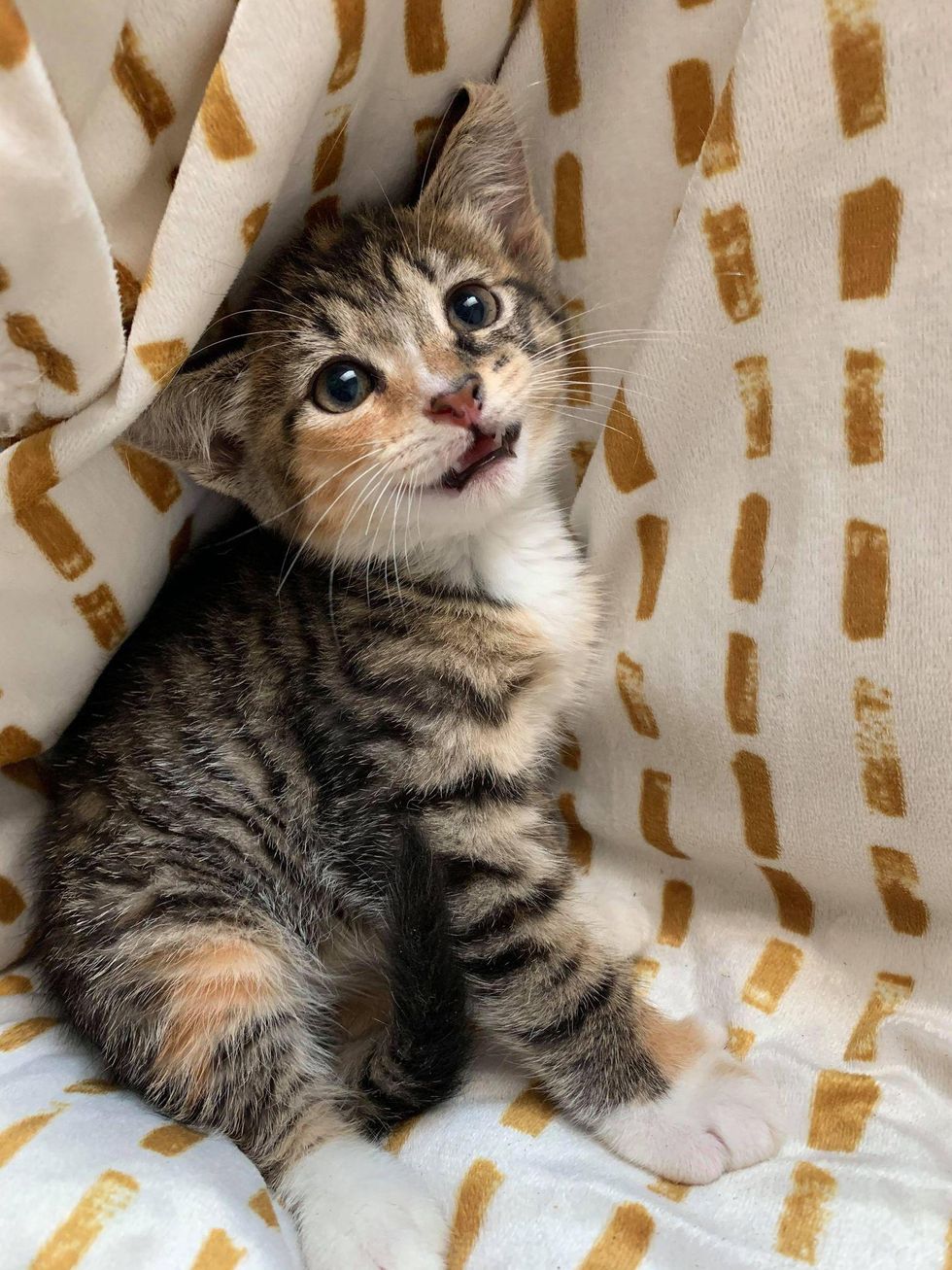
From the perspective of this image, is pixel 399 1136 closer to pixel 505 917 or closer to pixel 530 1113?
pixel 530 1113

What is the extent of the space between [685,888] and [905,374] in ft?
2.08

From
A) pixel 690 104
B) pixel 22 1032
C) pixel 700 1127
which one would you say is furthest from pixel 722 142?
pixel 22 1032

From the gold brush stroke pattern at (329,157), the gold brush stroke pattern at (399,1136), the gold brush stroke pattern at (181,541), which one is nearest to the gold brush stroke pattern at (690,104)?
the gold brush stroke pattern at (329,157)

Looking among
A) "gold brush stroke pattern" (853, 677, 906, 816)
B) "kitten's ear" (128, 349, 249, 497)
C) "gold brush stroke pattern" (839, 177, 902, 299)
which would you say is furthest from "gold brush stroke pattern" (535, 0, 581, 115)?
"gold brush stroke pattern" (853, 677, 906, 816)

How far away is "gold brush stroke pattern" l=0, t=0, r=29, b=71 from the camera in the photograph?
0.64 meters

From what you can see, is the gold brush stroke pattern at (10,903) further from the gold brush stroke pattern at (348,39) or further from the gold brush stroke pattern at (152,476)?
the gold brush stroke pattern at (348,39)

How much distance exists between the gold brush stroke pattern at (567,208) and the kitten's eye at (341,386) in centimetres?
30

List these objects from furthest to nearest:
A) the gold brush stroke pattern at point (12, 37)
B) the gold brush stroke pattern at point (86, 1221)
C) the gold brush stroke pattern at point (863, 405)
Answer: the gold brush stroke pattern at point (863, 405) < the gold brush stroke pattern at point (86, 1221) < the gold brush stroke pattern at point (12, 37)

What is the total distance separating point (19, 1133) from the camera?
847 millimetres

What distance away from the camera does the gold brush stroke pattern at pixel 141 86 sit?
0.79 meters

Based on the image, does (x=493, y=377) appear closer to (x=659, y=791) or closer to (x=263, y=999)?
(x=659, y=791)

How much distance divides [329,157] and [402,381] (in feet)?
0.87

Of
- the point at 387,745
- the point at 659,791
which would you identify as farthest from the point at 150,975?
the point at 659,791

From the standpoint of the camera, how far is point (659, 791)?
1.11m
